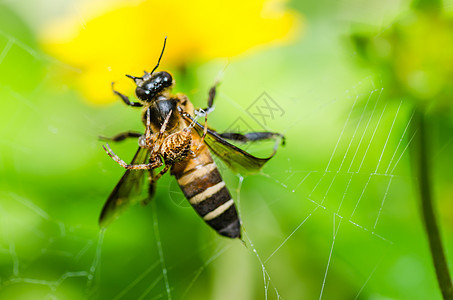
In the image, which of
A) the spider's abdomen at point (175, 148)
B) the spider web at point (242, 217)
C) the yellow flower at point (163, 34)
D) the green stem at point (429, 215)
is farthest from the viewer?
the yellow flower at point (163, 34)

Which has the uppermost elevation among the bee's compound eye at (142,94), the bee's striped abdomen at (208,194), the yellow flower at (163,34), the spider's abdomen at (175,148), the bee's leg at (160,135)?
the yellow flower at (163,34)

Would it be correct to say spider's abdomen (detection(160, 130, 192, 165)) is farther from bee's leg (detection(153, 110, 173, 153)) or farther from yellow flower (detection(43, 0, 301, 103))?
yellow flower (detection(43, 0, 301, 103))

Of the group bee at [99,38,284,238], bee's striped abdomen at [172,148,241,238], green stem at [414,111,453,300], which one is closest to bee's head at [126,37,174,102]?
bee at [99,38,284,238]

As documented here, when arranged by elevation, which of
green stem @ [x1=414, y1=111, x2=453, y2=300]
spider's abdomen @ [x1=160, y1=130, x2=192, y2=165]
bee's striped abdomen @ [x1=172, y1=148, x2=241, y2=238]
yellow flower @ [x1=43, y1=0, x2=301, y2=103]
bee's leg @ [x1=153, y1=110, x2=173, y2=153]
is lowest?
green stem @ [x1=414, y1=111, x2=453, y2=300]

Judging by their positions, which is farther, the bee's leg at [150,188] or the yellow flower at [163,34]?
the yellow flower at [163,34]

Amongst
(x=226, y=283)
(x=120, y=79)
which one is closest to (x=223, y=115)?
(x=120, y=79)

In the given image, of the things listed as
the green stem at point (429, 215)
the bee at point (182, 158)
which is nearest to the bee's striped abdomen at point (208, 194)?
the bee at point (182, 158)

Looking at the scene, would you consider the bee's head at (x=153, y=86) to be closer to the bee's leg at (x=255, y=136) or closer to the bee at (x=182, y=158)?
the bee at (x=182, y=158)

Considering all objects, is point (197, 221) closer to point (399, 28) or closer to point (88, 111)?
point (88, 111)

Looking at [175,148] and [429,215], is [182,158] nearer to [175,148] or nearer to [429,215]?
[175,148]
